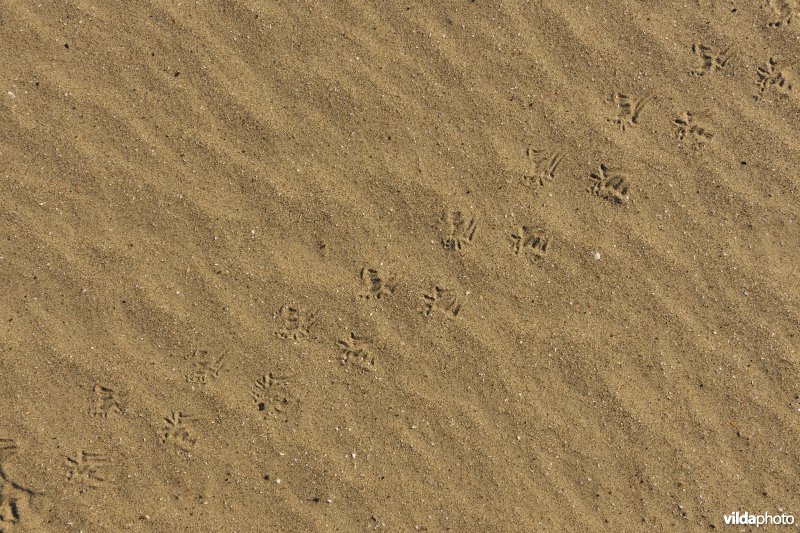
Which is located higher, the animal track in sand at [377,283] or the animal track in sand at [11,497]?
the animal track in sand at [377,283]

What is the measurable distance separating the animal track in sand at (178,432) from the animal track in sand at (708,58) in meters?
3.47

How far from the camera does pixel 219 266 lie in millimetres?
2871

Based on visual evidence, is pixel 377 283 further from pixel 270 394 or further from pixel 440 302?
pixel 270 394

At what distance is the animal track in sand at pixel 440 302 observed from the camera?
2.88 metres

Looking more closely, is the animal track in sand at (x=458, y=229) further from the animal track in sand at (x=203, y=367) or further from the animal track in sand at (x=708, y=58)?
the animal track in sand at (x=708, y=58)

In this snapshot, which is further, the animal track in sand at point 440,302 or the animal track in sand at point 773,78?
the animal track in sand at point 773,78

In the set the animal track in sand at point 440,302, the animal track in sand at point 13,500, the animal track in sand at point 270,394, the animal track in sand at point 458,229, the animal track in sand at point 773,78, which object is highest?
the animal track in sand at point 773,78

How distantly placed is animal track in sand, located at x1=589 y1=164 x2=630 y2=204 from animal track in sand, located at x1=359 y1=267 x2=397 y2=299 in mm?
1239

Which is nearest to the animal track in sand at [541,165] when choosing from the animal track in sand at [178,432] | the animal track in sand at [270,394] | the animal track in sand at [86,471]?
the animal track in sand at [270,394]

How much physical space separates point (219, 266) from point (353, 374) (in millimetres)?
946

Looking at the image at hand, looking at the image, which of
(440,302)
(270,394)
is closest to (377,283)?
(440,302)

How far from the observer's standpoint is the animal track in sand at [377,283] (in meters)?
2.88

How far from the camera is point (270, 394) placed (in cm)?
285

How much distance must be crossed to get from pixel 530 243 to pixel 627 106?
0.97 meters
